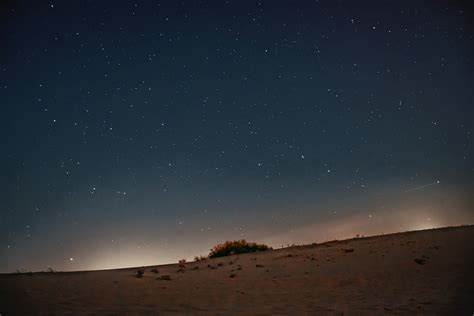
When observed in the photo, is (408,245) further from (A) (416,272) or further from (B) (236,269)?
(B) (236,269)

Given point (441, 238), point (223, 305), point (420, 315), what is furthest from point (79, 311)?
point (441, 238)

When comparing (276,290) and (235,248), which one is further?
(235,248)

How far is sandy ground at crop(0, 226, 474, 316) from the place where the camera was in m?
6.73

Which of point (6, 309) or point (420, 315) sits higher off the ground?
point (6, 309)

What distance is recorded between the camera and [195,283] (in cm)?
1048

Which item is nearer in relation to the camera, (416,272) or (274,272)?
(416,272)

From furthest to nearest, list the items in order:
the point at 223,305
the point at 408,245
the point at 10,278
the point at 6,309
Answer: the point at 408,245 → the point at 10,278 → the point at 223,305 → the point at 6,309

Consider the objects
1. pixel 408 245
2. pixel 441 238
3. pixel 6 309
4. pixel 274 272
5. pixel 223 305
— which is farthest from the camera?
pixel 441 238

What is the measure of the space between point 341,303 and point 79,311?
554 cm

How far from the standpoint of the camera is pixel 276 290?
30.6 ft

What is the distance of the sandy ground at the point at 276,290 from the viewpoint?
6.73 metres

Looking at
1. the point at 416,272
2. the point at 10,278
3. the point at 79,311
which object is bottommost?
the point at 416,272

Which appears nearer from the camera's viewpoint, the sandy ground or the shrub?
the sandy ground

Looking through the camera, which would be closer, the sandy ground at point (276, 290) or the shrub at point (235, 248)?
the sandy ground at point (276, 290)
